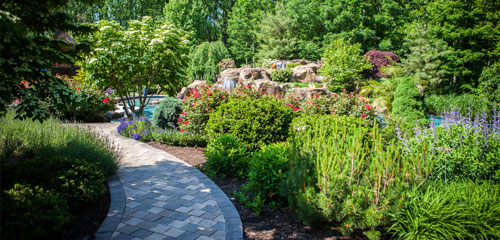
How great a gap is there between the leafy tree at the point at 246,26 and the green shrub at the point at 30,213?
3032 centimetres

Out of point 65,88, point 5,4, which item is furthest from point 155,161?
point 5,4

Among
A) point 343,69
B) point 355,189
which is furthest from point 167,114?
point 343,69

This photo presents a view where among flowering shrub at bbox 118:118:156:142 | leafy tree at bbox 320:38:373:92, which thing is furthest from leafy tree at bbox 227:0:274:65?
flowering shrub at bbox 118:118:156:142

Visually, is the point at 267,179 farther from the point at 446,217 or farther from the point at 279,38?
the point at 279,38

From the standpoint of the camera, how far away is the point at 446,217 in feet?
9.43

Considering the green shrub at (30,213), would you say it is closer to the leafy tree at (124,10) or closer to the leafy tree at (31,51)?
the leafy tree at (31,51)

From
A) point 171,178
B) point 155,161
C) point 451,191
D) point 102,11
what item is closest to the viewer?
point 451,191

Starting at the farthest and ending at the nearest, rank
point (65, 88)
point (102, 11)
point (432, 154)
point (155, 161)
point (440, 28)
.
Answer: point (102, 11), point (440, 28), point (155, 161), point (432, 154), point (65, 88)

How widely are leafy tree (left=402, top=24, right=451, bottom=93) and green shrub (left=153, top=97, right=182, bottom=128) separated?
17294 millimetres

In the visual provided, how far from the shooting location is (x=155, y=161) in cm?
588

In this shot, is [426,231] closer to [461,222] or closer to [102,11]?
[461,222]

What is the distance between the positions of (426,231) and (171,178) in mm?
3753

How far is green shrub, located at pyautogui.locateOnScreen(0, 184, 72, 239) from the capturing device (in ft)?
7.88

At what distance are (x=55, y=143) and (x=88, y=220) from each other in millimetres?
2296
